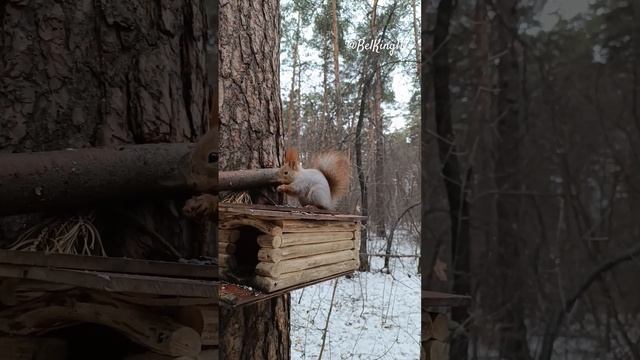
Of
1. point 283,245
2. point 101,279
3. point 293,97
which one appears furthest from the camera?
point 293,97

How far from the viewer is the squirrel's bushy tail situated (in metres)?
0.81

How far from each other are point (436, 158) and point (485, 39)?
9.1 inches

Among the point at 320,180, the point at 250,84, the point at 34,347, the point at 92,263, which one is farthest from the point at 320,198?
the point at 34,347

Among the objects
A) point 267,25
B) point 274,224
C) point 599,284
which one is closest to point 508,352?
point 599,284

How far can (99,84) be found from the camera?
677 millimetres

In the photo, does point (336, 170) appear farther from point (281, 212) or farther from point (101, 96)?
point (101, 96)

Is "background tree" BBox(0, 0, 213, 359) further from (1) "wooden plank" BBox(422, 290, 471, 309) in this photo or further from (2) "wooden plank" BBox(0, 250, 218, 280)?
(1) "wooden plank" BBox(422, 290, 471, 309)

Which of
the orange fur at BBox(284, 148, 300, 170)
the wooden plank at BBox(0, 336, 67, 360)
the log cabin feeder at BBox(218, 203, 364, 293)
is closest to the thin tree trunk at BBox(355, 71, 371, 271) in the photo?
the log cabin feeder at BBox(218, 203, 364, 293)

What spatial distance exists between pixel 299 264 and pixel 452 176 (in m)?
0.30

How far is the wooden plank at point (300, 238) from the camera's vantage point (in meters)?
0.77

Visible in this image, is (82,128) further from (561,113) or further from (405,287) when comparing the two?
(561,113)

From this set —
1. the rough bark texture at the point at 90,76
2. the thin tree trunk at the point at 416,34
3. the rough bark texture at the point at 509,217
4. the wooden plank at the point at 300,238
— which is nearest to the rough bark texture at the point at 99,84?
the rough bark texture at the point at 90,76

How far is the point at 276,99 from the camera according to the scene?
90 cm

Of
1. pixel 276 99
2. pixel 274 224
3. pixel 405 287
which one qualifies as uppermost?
pixel 276 99
